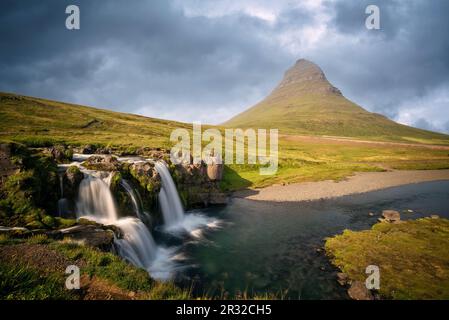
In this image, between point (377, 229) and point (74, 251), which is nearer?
point (74, 251)

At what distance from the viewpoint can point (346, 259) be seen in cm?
2461

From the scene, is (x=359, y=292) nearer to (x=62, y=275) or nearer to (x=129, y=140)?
(x=62, y=275)

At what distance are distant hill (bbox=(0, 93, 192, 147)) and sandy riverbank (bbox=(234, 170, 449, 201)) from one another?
39.1 metres

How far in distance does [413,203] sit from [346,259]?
33483 millimetres

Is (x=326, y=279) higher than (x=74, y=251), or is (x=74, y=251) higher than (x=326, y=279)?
(x=74, y=251)

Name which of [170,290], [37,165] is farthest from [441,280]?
[37,165]

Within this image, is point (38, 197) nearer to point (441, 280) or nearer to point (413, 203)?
point (441, 280)

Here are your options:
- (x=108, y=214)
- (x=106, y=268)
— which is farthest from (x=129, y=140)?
(x=106, y=268)

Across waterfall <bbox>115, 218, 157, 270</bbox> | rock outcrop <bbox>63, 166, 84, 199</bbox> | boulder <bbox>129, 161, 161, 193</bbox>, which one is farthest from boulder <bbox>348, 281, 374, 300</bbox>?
rock outcrop <bbox>63, 166, 84, 199</bbox>

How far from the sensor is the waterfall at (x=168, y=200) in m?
38.9

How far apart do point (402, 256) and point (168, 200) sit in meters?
31.5

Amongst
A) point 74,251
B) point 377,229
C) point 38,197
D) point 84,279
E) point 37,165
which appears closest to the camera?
point 84,279

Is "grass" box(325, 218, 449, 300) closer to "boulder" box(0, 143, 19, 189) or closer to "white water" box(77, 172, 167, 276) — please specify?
"white water" box(77, 172, 167, 276)

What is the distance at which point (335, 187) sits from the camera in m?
61.8
